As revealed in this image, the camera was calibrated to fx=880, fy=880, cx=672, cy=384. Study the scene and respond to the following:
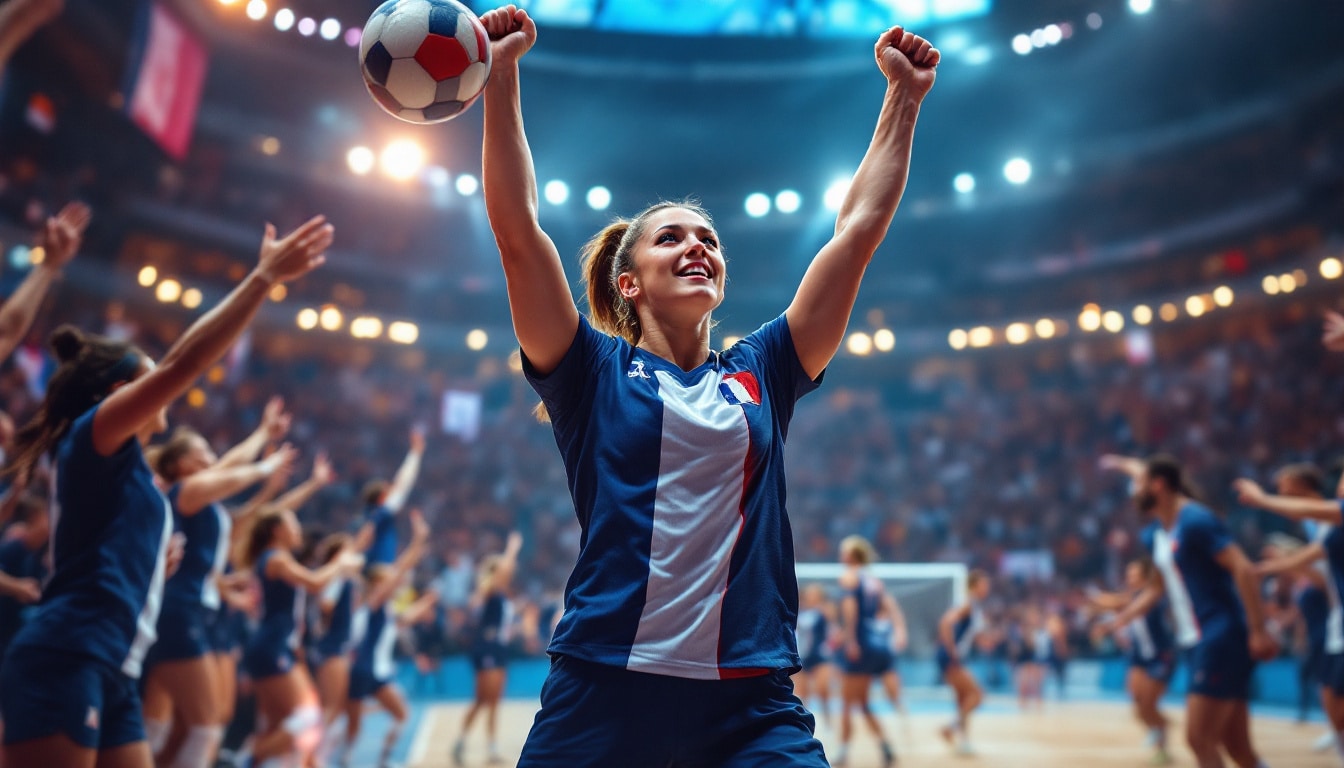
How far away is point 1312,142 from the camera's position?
20.0m

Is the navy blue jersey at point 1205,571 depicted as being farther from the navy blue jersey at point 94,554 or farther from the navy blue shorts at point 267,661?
the navy blue shorts at point 267,661

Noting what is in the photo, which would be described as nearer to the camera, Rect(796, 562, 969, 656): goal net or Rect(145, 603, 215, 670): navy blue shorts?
Rect(145, 603, 215, 670): navy blue shorts

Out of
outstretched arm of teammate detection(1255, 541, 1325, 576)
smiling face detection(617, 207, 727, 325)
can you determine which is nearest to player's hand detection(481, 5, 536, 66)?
smiling face detection(617, 207, 727, 325)

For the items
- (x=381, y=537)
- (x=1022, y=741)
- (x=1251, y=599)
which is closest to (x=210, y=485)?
(x=381, y=537)

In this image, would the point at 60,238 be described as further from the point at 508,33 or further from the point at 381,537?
the point at 381,537

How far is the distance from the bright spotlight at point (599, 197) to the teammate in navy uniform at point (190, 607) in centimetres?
1921

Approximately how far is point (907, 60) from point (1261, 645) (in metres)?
4.81

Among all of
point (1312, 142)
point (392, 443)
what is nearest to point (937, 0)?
point (1312, 142)

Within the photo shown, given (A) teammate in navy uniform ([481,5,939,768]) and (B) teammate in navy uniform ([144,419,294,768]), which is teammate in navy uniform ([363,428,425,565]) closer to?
(B) teammate in navy uniform ([144,419,294,768])

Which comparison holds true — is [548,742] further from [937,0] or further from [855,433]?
[855,433]

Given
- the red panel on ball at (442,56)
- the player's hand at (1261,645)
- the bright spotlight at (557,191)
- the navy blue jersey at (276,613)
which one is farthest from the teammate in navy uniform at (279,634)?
the bright spotlight at (557,191)

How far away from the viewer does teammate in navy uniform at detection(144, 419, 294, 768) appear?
4.68m

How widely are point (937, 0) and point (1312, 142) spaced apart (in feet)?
31.3

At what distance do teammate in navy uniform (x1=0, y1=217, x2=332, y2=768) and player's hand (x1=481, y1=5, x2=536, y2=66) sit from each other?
2.68 ft
